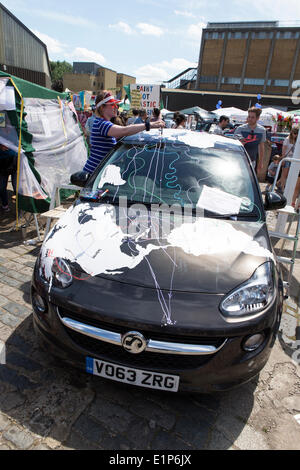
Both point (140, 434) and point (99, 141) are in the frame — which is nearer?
point (140, 434)

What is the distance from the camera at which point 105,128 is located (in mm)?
3422

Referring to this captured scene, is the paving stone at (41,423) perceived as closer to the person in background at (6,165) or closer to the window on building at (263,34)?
the person in background at (6,165)

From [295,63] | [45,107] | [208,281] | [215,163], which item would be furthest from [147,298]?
[295,63]

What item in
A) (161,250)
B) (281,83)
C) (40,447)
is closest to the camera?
(40,447)

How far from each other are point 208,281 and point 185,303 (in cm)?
22

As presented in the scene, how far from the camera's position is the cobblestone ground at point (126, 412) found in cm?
182

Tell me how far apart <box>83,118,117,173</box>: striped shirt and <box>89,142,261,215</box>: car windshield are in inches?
16.8

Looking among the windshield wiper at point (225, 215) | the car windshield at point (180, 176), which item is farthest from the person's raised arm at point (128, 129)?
the windshield wiper at point (225, 215)

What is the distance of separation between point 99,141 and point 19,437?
2.97 meters

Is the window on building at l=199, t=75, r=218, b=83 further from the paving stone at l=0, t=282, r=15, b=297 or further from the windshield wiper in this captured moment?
the paving stone at l=0, t=282, r=15, b=297

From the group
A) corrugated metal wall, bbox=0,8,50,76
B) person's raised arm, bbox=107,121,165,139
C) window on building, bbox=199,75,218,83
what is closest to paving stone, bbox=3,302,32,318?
person's raised arm, bbox=107,121,165,139

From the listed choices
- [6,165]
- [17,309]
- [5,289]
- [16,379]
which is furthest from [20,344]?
[6,165]

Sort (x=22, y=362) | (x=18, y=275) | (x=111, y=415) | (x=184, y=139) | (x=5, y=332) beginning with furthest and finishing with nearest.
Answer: (x=18, y=275)
(x=184, y=139)
(x=5, y=332)
(x=22, y=362)
(x=111, y=415)

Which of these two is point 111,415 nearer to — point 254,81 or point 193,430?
point 193,430
